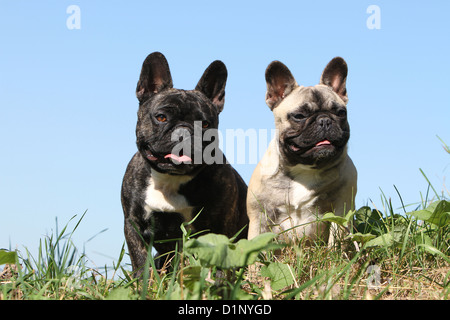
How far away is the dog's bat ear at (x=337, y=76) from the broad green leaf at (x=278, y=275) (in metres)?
2.36

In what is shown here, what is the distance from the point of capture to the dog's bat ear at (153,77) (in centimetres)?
462

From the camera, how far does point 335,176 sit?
4.40 metres

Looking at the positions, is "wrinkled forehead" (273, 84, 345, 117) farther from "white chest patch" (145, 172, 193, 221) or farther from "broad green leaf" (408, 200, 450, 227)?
"broad green leaf" (408, 200, 450, 227)

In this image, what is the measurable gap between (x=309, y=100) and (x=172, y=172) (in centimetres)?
131

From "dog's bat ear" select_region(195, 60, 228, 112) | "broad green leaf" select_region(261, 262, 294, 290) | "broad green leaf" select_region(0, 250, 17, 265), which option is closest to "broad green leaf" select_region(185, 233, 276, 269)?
"broad green leaf" select_region(261, 262, 294, 290)

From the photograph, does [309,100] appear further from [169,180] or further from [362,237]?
[362,237]

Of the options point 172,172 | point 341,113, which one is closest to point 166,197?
point 172,172

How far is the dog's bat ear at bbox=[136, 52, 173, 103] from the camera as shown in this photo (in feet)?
15.2

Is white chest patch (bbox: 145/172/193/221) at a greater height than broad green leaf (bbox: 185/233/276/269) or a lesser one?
lesser

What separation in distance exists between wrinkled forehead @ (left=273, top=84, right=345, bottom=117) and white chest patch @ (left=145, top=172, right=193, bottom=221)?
Result: 1030 mm

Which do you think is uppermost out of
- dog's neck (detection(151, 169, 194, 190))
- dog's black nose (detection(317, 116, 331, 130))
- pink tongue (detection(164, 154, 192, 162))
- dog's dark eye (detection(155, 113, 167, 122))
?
dog's dark eye (detection(155, 113, 167, 122))
